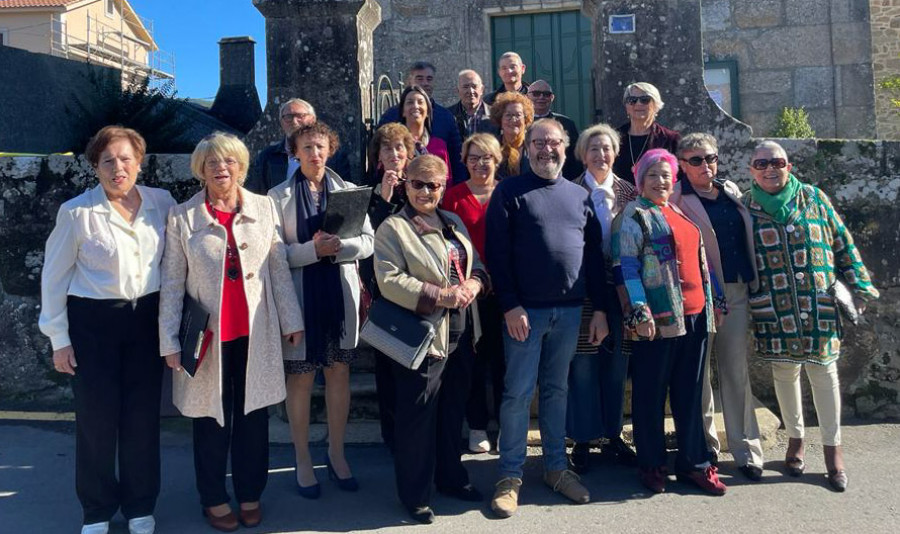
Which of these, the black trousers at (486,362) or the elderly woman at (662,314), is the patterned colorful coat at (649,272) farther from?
the black trousers at (486,362)

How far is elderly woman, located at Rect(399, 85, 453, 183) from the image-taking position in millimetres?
4719

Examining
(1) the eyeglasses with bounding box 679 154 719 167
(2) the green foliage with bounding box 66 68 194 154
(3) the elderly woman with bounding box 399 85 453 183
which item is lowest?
(1) the eyeglasses with bounding box 679 154 719 167

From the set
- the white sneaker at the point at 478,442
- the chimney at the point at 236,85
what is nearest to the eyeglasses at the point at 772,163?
the white sneaker at the point at 478,442

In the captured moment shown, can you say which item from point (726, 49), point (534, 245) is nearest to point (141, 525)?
point (534, 245)

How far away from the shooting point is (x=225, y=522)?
3.54 meters

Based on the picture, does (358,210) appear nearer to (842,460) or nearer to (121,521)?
(121,521)

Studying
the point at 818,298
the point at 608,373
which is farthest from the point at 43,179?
the point at 818,298

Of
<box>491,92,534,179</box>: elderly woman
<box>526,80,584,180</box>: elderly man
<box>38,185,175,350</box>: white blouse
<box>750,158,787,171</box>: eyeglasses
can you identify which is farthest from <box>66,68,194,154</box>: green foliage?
<box>750,158,787,171</box>: eyeglasses

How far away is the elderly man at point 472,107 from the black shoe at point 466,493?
2487 millimetres

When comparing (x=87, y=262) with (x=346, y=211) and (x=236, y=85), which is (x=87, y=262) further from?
(x=236, y=85)

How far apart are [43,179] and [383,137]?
2.66m

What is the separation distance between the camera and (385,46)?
877 centimetres

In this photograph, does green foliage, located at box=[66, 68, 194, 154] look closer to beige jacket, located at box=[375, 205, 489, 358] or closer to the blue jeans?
beige jacket, located at box=[375, 205, 489, 358]

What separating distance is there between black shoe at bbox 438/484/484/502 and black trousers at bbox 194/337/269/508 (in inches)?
37.9
